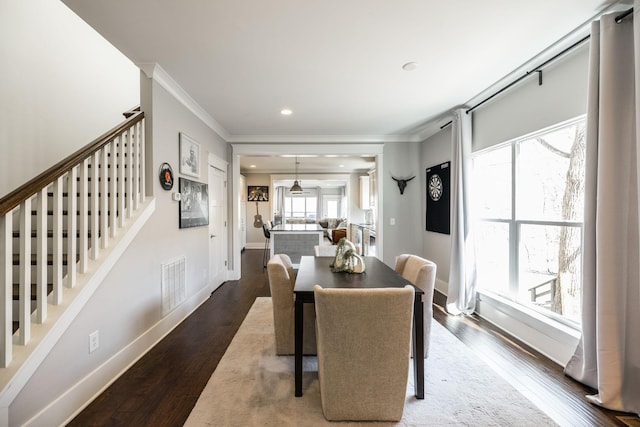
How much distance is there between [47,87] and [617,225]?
4.69 meters

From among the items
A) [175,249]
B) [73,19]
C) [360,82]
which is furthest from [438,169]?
[73,19]

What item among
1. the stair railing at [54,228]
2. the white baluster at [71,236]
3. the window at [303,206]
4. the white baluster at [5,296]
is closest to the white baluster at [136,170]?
the stair railing at [54,228]

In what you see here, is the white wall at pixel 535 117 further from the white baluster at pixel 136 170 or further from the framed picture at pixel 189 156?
the white baluster at pixel 136 170

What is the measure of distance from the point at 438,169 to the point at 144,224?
3.90 metres

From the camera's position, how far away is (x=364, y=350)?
1509mm

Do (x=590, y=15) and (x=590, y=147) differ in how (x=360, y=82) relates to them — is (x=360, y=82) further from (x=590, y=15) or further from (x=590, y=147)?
(x=590, y=147)

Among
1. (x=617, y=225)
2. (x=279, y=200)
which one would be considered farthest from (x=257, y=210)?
(x=617, y=225)

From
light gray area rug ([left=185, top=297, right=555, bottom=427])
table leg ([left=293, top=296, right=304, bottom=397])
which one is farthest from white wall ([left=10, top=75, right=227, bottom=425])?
table leg ([left=293, top=296, right=304, bottom=397])

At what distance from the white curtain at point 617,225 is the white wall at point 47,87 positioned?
A: 437 centimetres

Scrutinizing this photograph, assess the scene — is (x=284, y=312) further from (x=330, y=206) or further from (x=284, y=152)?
(x=330, y=206)

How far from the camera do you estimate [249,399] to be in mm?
1800

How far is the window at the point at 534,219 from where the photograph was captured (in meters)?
2.26

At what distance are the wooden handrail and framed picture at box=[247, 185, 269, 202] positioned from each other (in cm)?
665

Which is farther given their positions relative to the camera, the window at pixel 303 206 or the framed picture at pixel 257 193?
the window at pixel 303 206
